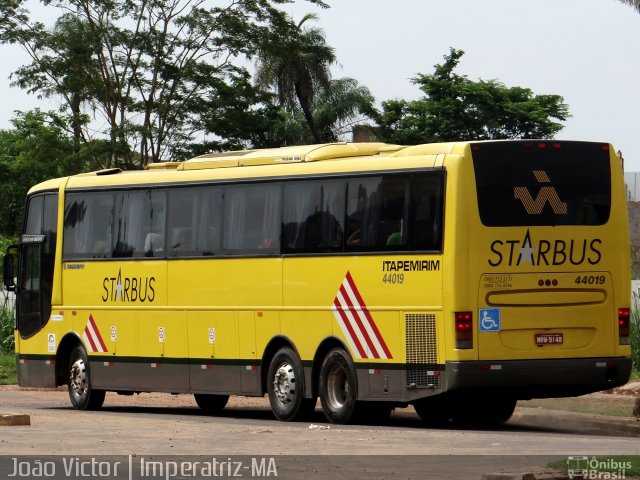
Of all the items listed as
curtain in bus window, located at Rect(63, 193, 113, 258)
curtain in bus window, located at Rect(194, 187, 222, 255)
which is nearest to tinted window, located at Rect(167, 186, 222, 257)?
curtain in bus window, located at Rect(194, 187, 222, 255)

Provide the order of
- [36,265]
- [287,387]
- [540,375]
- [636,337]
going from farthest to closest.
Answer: [636,337], [36,265], [287,387], [540,375]

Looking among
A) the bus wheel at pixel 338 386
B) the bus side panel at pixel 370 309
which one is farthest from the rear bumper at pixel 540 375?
the bus wheel at pixel 338 386

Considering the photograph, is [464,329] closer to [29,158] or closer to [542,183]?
[542,183]

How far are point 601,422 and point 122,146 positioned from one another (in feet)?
87.1

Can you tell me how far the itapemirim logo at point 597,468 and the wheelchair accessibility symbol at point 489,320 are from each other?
573 centimetres

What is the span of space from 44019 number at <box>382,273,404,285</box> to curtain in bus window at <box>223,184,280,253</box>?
2.13 metres

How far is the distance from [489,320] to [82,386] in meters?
8.15

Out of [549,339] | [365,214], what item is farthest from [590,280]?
[365,214]

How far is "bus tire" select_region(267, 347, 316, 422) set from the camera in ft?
66.9

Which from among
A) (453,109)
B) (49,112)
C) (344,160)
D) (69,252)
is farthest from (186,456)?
(453,109)

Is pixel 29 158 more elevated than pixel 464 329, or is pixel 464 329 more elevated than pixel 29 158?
pixel 29 158

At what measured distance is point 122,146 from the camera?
44.3 metres

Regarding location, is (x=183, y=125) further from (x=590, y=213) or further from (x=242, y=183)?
(x=590, y=213)

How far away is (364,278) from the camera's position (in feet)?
63.9
